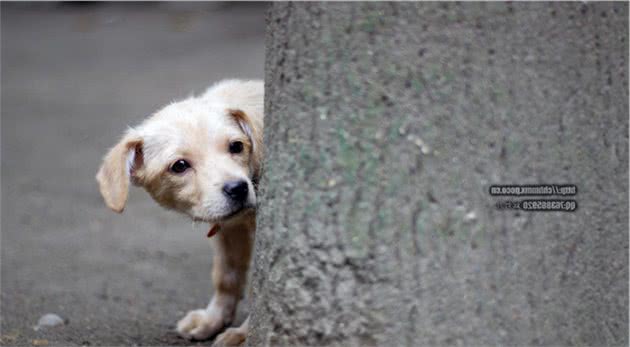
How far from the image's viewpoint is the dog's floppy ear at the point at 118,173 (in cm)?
354

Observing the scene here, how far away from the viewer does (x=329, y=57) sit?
92.3 inches

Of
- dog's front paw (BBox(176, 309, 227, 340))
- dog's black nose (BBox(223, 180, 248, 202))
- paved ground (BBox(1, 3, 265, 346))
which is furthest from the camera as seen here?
paved ground (BBox(1, 3, 265, 346))

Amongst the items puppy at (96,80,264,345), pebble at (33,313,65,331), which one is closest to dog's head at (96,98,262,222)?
puppy at (96,80,264,345)

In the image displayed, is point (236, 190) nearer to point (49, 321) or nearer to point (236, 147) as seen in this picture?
point (236, 147)

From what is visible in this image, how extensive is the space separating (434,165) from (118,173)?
1769 millimetres

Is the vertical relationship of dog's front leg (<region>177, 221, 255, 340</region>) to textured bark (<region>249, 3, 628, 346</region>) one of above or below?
below

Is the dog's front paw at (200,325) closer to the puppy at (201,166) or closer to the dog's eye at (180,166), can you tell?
the puppy at (201,166)

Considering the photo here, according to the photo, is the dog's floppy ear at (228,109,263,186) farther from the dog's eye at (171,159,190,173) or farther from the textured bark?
the textured bark

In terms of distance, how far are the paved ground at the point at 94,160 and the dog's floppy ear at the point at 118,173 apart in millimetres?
661

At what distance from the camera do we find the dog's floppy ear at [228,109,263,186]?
12.1ft

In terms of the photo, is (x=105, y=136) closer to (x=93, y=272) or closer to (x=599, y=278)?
(x=93, y=272)

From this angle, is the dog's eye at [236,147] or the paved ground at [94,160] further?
the paved ground at [94,160]

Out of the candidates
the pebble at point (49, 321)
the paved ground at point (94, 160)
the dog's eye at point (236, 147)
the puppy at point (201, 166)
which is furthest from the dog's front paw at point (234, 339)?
the pebble at point (49, 321)

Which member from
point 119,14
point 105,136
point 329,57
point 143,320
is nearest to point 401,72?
point 329,57
